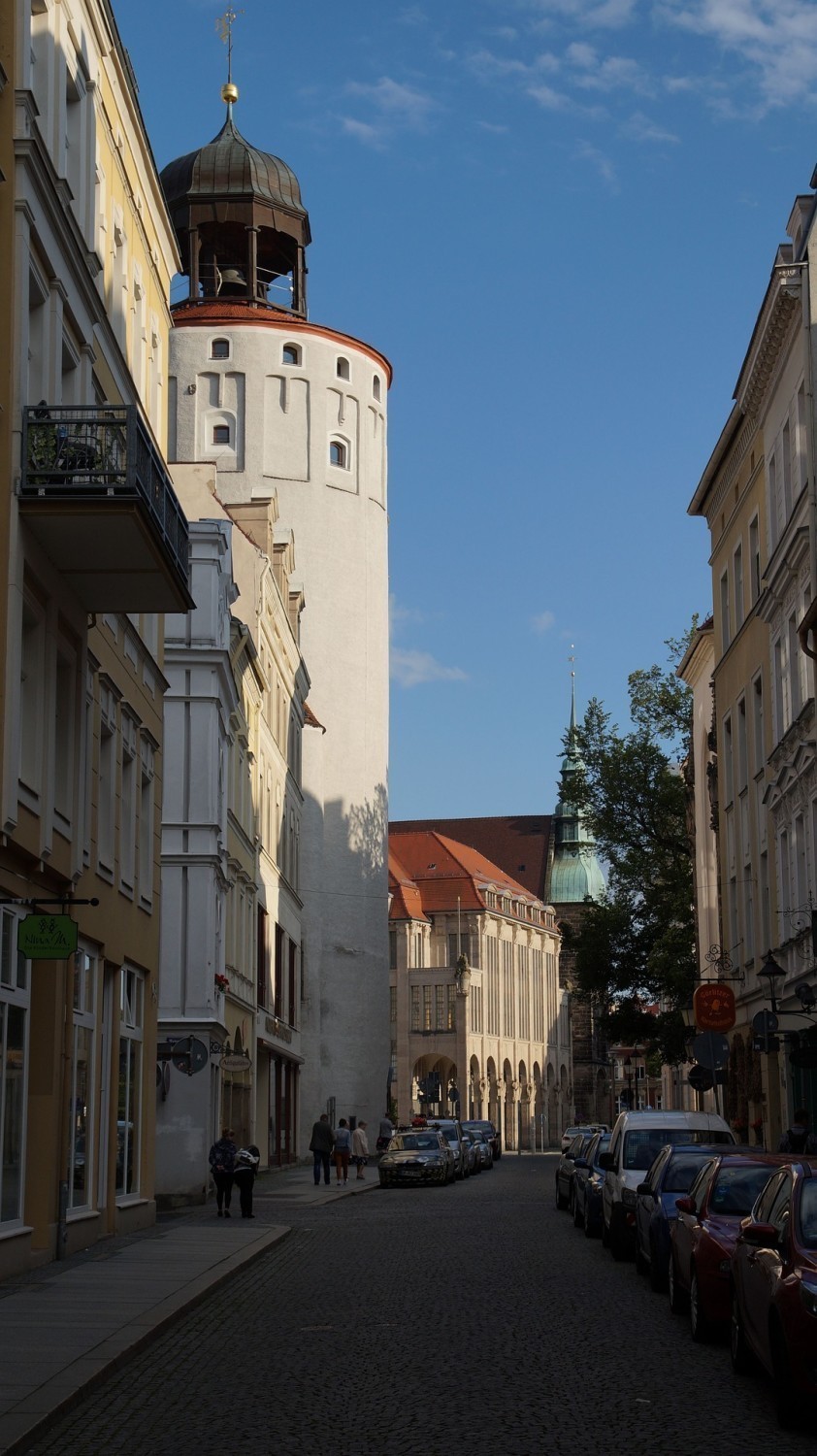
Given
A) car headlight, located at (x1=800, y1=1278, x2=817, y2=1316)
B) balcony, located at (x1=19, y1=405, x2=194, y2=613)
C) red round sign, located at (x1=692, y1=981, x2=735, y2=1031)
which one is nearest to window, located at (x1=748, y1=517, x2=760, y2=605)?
red round sign, located at (x1=692, y1=981, x2=735, y2=1031)

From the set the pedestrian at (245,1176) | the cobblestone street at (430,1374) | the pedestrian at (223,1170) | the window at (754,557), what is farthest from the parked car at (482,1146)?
the cobblestone street at (430,1374)

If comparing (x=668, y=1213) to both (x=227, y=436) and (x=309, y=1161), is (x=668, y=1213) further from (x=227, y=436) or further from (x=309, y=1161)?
(x=227, y=436)

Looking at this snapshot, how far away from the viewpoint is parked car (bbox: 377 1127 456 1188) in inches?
1844

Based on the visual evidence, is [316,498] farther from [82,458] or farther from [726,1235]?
[726,1235]

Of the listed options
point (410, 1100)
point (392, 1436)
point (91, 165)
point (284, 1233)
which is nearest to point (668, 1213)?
point (392, 1436)

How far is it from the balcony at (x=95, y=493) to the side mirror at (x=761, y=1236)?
9.37 metres

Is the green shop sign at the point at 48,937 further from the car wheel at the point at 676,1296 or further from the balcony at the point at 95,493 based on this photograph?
the car wheel at the point at 676,1296

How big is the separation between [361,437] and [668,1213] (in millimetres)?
56194

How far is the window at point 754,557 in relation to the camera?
41.6m

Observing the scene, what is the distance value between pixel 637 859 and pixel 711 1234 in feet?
158

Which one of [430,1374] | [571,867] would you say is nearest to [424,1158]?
[430,1374]

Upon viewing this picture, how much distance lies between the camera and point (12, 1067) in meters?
18.4

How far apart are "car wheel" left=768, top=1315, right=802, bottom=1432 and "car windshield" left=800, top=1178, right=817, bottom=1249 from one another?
0.48 meters

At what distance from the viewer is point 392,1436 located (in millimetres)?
9898
